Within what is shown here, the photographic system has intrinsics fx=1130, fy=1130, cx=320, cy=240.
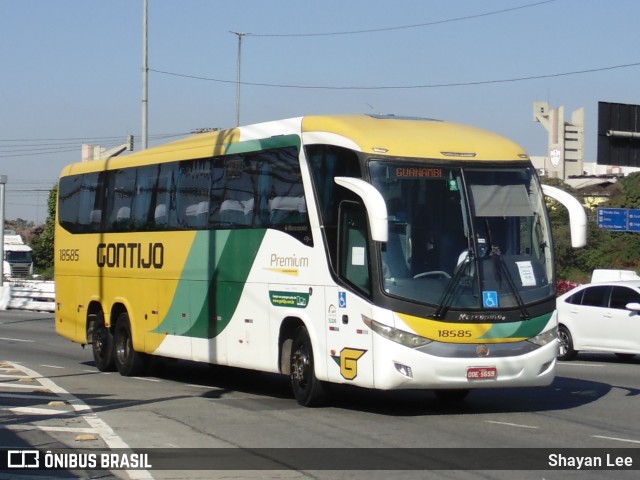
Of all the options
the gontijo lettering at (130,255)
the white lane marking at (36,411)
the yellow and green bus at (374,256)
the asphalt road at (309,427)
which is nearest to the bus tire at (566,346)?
the asphalt road at (309,427)

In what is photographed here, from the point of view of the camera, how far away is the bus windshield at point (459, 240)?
13.0 metres

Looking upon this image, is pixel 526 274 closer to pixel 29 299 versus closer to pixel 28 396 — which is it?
pixel 28 396

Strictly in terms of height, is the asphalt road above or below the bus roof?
below

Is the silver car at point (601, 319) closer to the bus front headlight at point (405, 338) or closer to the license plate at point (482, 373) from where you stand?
the license plate at point (482, 373)

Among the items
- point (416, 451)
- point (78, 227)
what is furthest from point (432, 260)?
point (78, 227)

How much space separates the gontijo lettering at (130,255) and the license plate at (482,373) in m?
6.88

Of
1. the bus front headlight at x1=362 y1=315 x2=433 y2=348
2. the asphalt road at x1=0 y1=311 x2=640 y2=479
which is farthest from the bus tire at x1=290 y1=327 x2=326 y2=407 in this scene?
the bus front headlight at x1=362 y1=315 x2=433 y2=348

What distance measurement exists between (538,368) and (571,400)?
6.72 feet

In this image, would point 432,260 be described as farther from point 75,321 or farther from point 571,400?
point 75,321

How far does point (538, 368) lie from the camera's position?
13398 mm

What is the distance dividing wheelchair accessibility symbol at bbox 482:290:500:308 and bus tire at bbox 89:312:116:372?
893cm

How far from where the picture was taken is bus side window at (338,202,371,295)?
13219 millimetres

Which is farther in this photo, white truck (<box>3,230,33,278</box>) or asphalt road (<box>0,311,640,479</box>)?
white truck (<box>3,230,33,278</box>)

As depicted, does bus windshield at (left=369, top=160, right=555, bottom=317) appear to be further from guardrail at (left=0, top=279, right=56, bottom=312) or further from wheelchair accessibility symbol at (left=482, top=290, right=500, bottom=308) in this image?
guardrail at (left=0, top=279, right=56, bottom=312)
